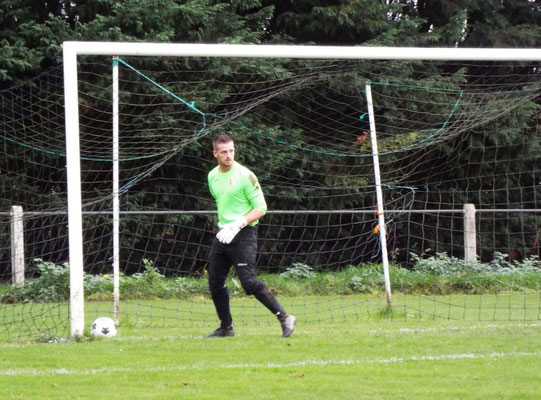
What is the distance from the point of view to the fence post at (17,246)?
12398 mm

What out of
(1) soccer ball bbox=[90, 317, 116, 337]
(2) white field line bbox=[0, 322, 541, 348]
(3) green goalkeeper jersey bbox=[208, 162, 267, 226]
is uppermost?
(3) green goalkeeper jersey bbox=[208, 162, 267, 226]

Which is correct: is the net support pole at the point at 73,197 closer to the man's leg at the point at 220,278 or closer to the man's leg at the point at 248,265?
the man's leg at the point at 220,278

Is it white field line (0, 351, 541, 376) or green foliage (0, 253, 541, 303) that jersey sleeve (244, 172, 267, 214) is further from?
green foliage (0, 253, 541, 303)

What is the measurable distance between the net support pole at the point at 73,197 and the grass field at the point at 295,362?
0.32 meters

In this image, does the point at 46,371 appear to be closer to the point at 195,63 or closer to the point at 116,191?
the point at 116,191

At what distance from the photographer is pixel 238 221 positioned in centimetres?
733

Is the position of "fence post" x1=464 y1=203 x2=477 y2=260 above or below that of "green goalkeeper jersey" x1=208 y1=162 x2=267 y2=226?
below

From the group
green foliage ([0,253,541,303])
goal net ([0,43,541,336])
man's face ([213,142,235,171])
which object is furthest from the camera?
goal net ([0,43,541,336])

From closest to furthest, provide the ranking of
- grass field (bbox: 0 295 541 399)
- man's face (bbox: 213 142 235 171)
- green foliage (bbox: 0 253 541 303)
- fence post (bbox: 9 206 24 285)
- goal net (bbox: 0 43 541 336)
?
1. grass field (bbox: 0 295 541 399)
2. man's face (bbox: 213 142 235 171)
3. green foliage (bbox: 0 253 541 303)
4. goal net (bbox: 0 43 541 336)
5. fence post (bbox: 9 206 24 285)

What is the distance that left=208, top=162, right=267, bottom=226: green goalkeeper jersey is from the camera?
7461 mm

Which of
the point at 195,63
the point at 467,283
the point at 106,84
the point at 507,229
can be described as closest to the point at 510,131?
the point at 507,229

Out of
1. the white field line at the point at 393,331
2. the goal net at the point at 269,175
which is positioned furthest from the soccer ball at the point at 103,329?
the goal net at the point at 269,175

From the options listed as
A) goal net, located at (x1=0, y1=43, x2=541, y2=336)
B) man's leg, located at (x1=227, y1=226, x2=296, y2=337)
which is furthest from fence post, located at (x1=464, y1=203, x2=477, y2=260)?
man's leg, located at (x1=227, y1=226, x2=296, y2=337)

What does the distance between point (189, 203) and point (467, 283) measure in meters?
5.57
